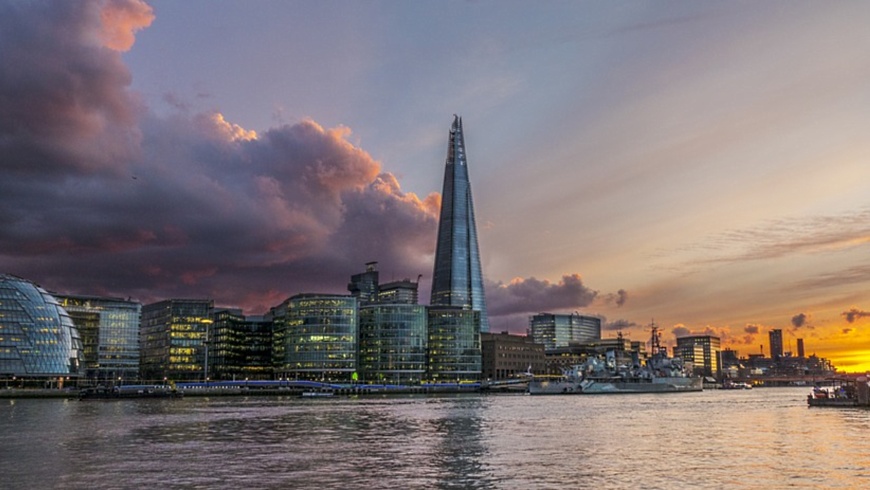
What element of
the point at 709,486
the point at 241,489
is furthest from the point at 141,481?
the point at 709,486

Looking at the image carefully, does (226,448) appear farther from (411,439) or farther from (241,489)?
(241,489)

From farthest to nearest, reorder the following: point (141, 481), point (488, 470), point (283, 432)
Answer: point (283, 432) < point (488, 470) < point (141, 481)

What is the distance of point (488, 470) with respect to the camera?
51.0 m

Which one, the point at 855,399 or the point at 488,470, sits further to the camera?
the point at 855,399

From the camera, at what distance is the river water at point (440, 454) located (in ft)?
152

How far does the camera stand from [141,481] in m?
46.0

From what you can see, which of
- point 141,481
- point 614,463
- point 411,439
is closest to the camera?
point 141,481

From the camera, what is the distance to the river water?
4638 centimetres

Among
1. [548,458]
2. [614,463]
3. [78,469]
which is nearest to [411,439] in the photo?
[548,458]

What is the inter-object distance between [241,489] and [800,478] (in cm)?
3570

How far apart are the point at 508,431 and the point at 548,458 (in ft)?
91.8

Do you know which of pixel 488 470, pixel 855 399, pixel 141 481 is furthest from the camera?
pixel 855 399

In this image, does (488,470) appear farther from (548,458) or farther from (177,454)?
(177,454)

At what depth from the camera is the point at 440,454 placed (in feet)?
201
